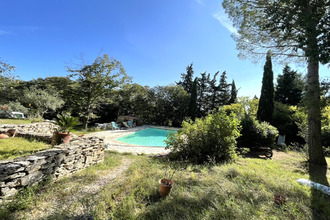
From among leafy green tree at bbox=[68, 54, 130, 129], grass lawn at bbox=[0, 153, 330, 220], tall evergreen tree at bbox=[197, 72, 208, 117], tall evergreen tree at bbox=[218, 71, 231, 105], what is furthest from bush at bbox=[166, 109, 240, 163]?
tall evergreen tree at bbox=[218, 71, 231, 105]

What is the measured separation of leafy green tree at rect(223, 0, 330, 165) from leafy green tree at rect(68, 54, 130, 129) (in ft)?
31.7

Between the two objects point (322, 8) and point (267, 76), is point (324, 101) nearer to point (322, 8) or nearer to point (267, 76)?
point (322, 8)

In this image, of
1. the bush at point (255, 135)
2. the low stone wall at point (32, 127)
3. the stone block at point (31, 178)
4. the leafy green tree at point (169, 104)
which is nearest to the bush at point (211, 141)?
the bush at point (255, 135)

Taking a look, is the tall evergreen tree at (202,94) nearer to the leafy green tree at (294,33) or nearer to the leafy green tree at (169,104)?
the leafy green tree at (169,104)

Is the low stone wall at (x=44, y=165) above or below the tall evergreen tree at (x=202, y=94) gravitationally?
below

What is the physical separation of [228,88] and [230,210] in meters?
25.9

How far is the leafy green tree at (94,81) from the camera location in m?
11.4

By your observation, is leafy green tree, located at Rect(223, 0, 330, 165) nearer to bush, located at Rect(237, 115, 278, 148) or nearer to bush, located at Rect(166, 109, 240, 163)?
bush, located at Rect(237, 115, 278, 148)

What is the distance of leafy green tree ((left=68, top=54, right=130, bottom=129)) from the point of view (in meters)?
11.4

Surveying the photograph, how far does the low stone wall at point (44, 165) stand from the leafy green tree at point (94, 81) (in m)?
8.84

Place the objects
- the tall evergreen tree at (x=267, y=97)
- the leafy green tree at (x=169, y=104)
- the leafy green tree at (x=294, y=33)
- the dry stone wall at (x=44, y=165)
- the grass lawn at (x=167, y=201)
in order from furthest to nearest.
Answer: the leafy green tree at (x=169, y=104) < the tall evergreen tree at (x=267, y=97) < the leafy green tree at (x=294, y=33) < the dry stone wall at (x=44, y=165) < the grass lawn at (x=167, y=201)

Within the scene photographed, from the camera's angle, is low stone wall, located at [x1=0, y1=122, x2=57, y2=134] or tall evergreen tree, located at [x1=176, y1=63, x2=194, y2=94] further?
tall evergreen tree, located at [x1=176, y1=63, x2=194, y2=94]

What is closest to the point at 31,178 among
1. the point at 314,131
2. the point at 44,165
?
the point at 44,165

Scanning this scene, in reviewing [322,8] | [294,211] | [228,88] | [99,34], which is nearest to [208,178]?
[294,211]
